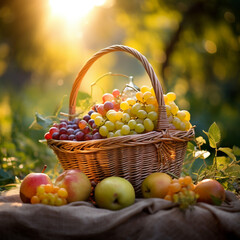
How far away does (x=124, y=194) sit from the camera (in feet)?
2.92

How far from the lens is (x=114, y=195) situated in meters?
0.89

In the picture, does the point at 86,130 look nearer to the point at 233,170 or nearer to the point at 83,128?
the point at 83,128

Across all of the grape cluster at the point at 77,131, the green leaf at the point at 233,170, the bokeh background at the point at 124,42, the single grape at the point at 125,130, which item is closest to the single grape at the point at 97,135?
the grape cluster at the point at 77,131

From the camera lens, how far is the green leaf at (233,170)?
122 cm

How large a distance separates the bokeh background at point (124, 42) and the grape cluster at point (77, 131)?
2.82ft

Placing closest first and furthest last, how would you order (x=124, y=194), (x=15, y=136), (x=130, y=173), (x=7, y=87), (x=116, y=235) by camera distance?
(x=116, y=235) < (x=124, y=194) < (x=130, y=173) < (x=15, y=136) < (x=7, y=87)

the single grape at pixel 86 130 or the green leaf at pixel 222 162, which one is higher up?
the single grape at pixel 86 130

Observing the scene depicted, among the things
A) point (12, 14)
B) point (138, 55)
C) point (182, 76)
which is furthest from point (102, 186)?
point (182, 76)

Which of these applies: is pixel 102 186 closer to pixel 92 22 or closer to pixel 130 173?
pixel 130 173

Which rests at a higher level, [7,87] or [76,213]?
[7,87]

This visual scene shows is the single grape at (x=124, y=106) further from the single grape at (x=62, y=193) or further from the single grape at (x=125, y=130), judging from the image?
the single grape at (x=62, y=193)

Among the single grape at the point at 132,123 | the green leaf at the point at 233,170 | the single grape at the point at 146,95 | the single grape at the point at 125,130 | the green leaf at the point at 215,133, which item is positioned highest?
the single grape at the point at 146,95

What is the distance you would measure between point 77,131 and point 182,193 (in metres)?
0.50

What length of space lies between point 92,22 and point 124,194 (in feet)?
10.2
